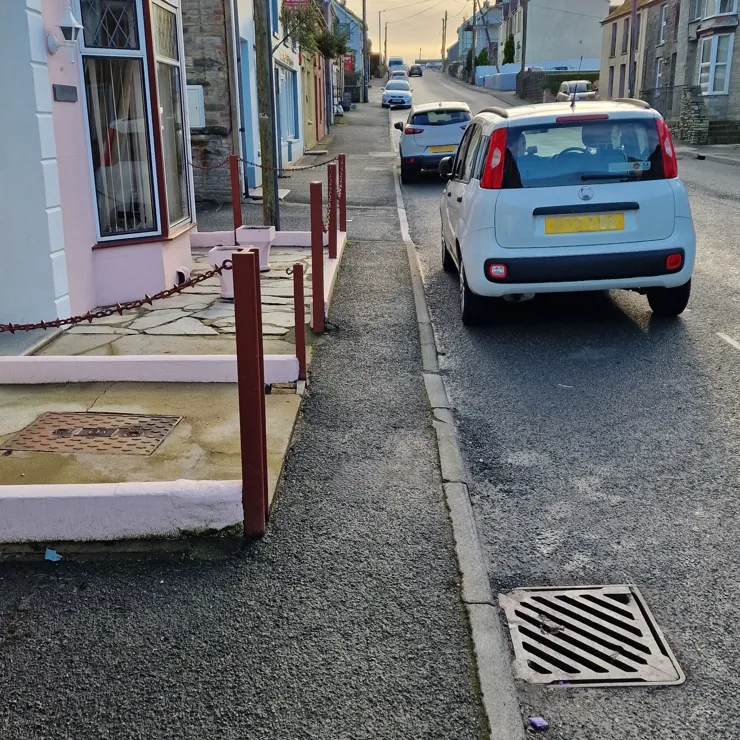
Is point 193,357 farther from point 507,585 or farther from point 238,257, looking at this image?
point 507,585

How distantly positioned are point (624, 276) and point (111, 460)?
4284mm

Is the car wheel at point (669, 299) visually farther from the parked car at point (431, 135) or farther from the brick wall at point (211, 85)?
the parked car at point (431, 135)

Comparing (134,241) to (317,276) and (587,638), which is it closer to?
(317,276)

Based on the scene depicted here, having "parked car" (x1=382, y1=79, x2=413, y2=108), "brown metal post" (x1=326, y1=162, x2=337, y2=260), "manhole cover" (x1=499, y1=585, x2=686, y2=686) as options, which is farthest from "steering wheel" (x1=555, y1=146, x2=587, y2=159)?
"parked car" (x1=382, y1=79, x2=413, y2=108)

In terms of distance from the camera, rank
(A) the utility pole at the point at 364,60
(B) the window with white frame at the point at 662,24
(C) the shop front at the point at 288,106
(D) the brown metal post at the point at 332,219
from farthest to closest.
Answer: (A) the utility pole at the point at 364,60, (B) the window with white frame at the point at 662,24, (C) the shop front at the point at 288,106, (D) the brown metal post at the point at 332,219

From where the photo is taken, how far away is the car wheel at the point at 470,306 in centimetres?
738

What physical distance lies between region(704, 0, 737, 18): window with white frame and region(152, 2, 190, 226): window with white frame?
35.1 meters

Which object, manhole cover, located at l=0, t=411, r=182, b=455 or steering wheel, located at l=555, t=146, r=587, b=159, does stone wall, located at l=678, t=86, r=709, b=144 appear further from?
manhole cover, located at l=0, t=411, r=182, b=455

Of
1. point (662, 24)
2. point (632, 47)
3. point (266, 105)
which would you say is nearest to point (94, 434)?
point (266, 105)

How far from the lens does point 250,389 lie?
12.1 ft

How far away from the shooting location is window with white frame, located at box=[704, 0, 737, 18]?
37.0 m

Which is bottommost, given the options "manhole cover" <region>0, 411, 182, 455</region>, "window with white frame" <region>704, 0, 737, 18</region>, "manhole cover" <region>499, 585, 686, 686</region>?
"manhole cover" <region>499, 585, 686, 686</region>

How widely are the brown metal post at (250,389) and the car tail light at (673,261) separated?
4.23m

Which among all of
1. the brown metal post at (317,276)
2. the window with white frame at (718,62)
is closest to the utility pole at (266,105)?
the brown metal post at (317,276)
